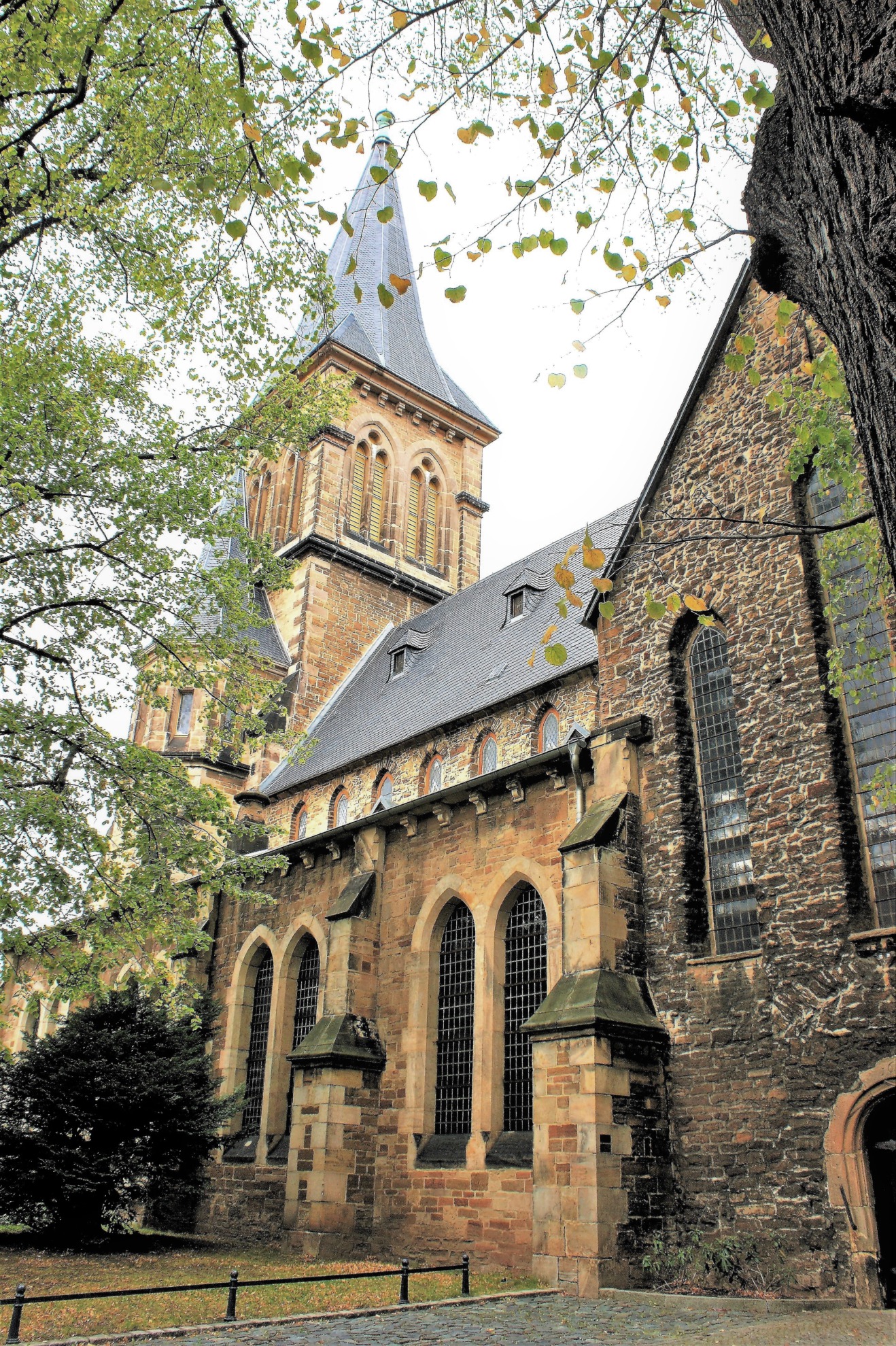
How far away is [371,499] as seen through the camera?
32.3 metres

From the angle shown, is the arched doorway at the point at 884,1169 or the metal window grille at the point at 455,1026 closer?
the arched doorway at the point at 884,1169

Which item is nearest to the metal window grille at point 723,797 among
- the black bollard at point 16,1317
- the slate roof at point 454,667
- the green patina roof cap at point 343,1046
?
the slate roof at point 454,667

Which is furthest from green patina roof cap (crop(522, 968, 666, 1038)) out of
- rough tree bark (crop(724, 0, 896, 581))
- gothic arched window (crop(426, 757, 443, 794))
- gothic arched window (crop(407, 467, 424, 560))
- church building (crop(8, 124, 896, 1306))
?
gothic arched window (crop(407, 467, 424, 560))

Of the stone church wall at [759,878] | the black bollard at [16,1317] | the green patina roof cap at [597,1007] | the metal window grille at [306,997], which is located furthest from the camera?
the metal window grille at [306,997]

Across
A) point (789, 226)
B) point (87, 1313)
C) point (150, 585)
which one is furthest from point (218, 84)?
point (87, 1313)

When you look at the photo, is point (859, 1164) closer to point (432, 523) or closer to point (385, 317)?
point (432, 523)

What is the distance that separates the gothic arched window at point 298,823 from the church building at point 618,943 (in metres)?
1.98

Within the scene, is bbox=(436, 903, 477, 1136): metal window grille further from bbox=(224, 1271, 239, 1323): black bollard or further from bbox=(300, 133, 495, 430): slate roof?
bbox=(300, 133, 495, 430): slate roof

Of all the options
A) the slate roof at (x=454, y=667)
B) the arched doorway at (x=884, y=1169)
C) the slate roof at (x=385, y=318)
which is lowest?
the arched doorway at (x=884, y=1169)

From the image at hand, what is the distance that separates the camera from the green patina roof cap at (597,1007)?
11.2m

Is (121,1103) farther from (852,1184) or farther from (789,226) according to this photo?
(789,226)

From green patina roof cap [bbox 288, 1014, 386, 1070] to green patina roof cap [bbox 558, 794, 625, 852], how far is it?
5.14 m

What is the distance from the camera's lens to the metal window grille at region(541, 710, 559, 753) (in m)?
17.1

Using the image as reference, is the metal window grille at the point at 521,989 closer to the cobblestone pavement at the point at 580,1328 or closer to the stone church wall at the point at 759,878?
the stone church wall at the point at 759,878
